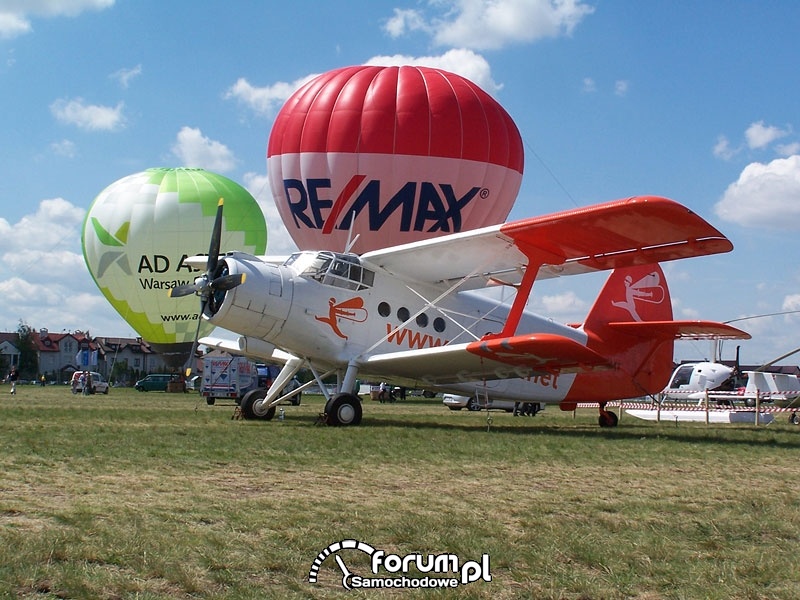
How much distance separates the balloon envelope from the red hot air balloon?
15.1 m

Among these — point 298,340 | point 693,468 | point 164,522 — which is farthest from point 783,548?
point 298,340

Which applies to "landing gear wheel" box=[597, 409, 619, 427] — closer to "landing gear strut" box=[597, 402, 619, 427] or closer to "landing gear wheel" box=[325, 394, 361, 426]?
"landing gear strut" box=[597, 402, 619, 427]

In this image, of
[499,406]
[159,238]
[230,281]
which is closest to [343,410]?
[230,281]

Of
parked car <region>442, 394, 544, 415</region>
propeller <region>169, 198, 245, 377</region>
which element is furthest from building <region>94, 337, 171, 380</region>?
propeller <region>169, 198, 245, 377</region>

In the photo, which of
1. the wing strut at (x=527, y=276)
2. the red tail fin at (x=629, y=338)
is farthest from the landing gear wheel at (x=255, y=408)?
the red tail fin at (x=629, y=338)

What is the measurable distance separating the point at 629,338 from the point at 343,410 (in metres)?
6.71

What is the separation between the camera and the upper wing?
43.9ft

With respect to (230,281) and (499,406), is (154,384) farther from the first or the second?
(230,281)

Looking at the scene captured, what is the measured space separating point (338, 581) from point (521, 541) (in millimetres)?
1487

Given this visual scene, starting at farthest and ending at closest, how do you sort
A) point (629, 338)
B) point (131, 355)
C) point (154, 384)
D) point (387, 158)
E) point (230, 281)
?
1. point (131, 355)
2. point (154, 384)
3. point (387, 158)
4. point (629, 338)
5. point (230, 281)

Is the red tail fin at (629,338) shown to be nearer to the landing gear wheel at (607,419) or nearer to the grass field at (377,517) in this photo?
the landing gear wheel at (607,419)

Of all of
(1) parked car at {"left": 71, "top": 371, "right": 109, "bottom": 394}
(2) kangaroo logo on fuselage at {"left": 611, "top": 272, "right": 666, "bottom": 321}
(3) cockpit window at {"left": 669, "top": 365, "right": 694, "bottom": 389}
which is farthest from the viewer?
(3) cockpit window at {"left": 669, "top": 365, "right": 694, "bottom": 389}

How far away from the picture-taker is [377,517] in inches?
250

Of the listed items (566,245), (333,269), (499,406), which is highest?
(566,245)
